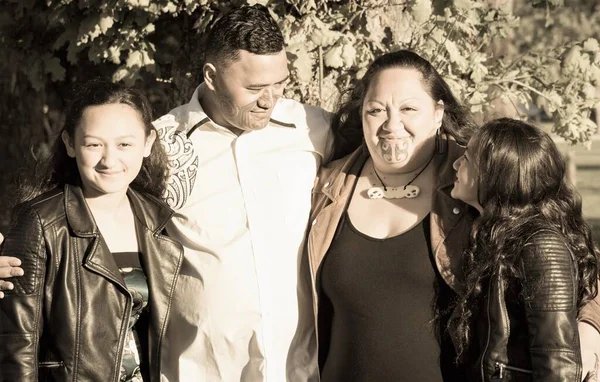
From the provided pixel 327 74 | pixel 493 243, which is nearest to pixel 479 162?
pixel 493 243

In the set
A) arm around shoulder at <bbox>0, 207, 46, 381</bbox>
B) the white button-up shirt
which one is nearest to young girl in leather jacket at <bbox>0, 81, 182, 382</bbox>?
A: arm around shoulder at <bbox>0, 207, 46, 381</bbox>

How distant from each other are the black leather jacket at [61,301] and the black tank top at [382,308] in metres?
0.82

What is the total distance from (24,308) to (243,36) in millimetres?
1390

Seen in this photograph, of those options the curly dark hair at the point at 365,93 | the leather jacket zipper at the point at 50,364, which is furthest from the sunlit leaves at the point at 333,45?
the leather jacket zipper at the point at 50,364

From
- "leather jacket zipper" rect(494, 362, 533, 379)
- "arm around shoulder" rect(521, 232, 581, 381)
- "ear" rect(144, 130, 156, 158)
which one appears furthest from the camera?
"ear" rect(144, 130, 156, 158)

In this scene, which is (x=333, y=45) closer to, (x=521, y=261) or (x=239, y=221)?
(x=239, y=221)

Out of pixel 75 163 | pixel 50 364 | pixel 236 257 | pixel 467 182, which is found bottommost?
pixel 50 364

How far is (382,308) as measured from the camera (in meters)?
3.60

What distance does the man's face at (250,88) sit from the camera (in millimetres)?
3891

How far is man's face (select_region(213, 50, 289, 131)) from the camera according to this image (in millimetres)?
3891

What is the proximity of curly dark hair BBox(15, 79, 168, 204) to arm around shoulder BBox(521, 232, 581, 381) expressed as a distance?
1520mm

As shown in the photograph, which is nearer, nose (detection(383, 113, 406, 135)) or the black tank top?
the black tank top

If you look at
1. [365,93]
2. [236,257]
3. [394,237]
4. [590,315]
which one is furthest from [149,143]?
[590,315]

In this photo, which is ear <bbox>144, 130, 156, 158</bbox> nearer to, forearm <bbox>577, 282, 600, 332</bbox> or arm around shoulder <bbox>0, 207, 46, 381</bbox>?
arm around shoulder <bbox>0, 207, 46, 381</bbox>
